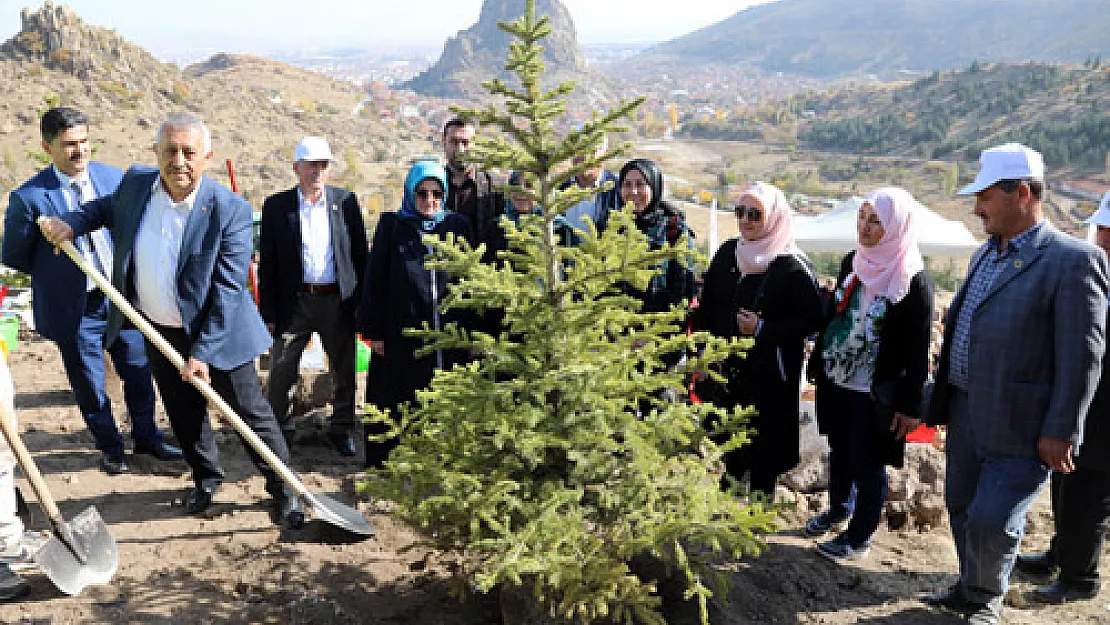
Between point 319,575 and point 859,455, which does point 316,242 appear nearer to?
point 319,575

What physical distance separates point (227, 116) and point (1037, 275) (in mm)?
37605

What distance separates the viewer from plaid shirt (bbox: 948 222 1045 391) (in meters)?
3.08

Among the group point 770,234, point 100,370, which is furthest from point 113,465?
point 770,234

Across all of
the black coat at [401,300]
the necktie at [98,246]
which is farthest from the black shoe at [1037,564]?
the necktie at [98,246]

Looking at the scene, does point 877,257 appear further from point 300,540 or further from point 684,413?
point 300,540

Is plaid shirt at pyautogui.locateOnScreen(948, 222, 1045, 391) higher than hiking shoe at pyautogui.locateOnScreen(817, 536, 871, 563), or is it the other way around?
plaid shirt at pyautogui.locateOnScreen(948, 222, 1045, 391)

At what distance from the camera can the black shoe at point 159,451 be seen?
186 inches

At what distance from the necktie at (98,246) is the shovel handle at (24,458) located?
4.55 ft

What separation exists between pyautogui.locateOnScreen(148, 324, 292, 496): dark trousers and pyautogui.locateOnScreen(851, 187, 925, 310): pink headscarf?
307 centimetres

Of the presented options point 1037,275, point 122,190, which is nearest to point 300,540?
point 122,190

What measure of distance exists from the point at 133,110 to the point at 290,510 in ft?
105

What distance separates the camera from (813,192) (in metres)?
60.8

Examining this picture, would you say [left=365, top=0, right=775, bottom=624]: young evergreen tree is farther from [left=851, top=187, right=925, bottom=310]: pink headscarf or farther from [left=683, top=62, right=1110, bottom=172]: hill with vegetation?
[left=683, top=62, right=1110, bottom=172]: hill with vegetation

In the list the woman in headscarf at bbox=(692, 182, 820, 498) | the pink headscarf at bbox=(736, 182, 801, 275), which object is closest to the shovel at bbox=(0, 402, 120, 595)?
the woman in headscarf at bbox=(692, 182, 820, 498)
